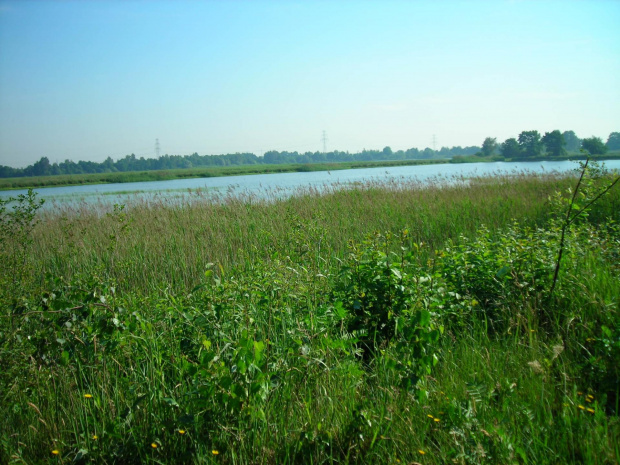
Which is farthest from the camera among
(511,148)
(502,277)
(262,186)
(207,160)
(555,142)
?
(207,160)

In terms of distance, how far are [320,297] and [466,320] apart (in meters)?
1.50

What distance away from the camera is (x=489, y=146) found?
80.8 meters

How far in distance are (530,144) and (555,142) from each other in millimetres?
12239

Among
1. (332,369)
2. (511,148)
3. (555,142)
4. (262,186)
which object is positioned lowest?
(332,369)

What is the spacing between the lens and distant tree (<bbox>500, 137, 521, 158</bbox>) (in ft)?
187

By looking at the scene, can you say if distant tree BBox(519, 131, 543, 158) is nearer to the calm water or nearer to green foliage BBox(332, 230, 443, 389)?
the calm water

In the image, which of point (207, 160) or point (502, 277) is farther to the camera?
point (207, 160)

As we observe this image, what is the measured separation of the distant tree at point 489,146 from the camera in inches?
3179

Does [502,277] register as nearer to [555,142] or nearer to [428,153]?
[555,142]

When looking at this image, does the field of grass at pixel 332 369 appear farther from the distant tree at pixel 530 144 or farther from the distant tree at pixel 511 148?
the distant tree at pixel 511 148

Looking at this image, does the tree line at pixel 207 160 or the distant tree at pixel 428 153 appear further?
the distant tree at pixel 428 153

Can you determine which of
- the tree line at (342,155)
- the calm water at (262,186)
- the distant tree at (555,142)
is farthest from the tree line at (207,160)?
the distant tree at (555,142)

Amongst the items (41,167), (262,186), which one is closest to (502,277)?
(262,186)

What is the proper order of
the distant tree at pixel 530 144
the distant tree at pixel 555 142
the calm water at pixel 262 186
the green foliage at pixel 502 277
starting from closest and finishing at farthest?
the green foliage at pixel 502 277 < the calm water at pixel 262 186 < the distant tree at pixel 555 142 < the distant tree at pixel 530 144
